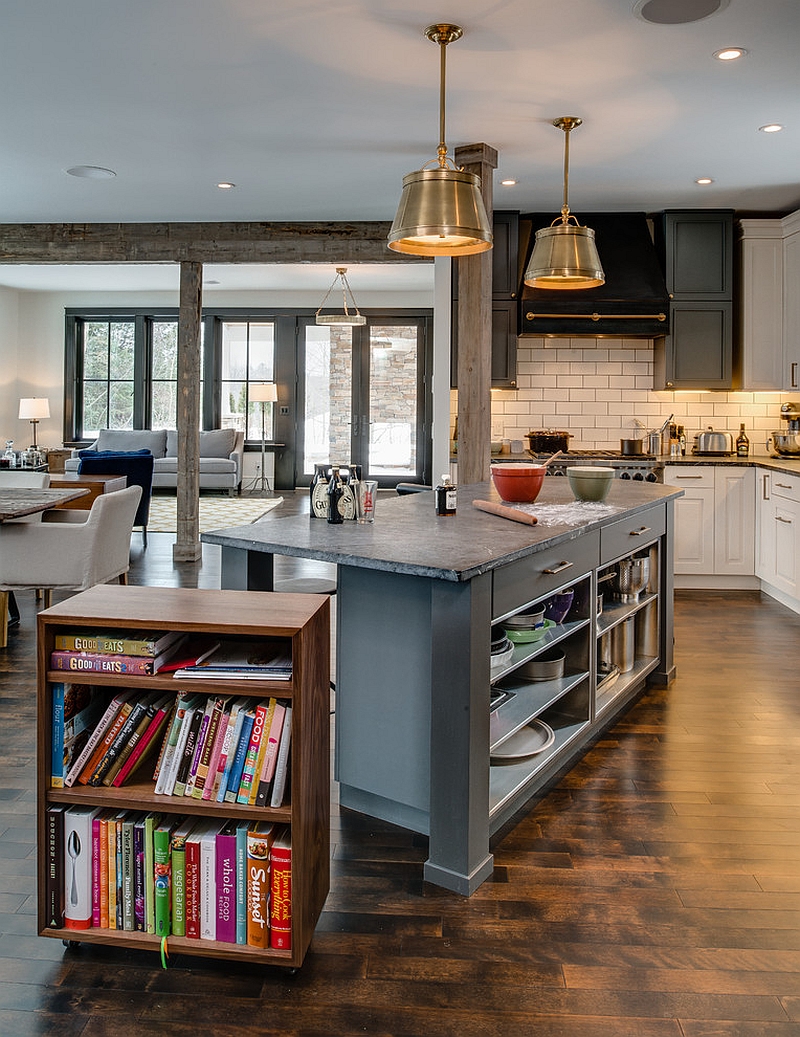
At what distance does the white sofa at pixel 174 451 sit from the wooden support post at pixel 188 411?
4.94 metres

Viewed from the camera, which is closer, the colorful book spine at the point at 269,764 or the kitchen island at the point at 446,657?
the colorful book spine at the point at 269,764

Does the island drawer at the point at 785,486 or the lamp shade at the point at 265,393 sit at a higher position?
the lamp shade at the point at 265,393

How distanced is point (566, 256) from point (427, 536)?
177cm

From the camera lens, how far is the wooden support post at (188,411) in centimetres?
742

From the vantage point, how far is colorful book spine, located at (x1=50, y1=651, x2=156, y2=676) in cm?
195

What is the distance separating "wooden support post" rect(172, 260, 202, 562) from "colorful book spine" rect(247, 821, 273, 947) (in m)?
5.78

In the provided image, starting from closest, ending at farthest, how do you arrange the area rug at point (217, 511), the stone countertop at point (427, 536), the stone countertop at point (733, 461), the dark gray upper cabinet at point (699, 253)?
the stone countertop at point (427, 536), the stone countertop at point (733, 461), the dark gray upper cabinet at point (699, 253), the area rug at point (217, 511)

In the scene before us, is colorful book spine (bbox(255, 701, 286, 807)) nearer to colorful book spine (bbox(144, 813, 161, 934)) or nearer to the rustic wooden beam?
colorful book spine (bbox(144, 813, 161, 934))

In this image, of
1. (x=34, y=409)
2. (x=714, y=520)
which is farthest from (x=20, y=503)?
(x=34, y=409)

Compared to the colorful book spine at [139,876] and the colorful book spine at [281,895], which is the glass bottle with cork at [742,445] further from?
the colorful book spine at [139,876]

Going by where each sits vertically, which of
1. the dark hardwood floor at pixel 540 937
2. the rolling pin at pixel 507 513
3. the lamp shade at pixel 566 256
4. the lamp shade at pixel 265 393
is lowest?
the dark hardwood floor at pixel 540 937

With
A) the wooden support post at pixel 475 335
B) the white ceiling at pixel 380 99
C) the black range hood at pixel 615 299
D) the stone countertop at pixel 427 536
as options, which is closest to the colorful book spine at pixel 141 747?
the stone countertop at pixel 427 536

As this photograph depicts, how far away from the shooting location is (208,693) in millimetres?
1979

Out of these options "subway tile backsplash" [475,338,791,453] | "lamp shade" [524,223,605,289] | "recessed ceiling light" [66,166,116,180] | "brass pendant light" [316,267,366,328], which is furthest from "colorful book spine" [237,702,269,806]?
"brass pendant light" [316,267,366,328]
